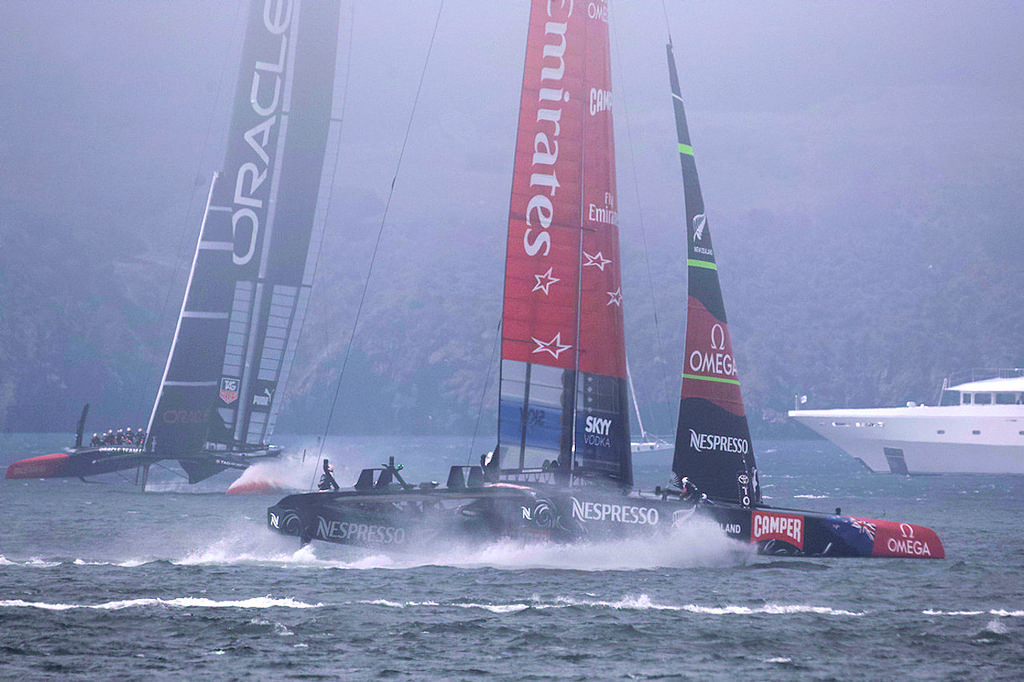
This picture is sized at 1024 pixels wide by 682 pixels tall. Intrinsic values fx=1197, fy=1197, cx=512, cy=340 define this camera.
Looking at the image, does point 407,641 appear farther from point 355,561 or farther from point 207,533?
point 207,533

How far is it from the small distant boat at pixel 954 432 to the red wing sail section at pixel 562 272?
55.8 metres

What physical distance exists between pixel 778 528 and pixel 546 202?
28.0ft

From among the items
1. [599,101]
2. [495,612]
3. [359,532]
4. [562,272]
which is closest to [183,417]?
[359,532]

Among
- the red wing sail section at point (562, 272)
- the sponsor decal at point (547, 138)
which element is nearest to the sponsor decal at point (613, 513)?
the red wing sail section at point (562, 272)

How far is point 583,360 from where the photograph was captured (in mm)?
26109

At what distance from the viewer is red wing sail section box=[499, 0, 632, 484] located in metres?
25.7

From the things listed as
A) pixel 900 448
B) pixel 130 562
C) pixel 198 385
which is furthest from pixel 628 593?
pixel 900 448

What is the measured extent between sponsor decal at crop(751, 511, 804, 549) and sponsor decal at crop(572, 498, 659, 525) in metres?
2.47

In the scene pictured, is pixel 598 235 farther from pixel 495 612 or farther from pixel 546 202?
pixel 495 612

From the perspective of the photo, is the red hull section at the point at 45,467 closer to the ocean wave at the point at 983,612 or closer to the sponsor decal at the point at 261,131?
the sponsor decal at the point at 261,131

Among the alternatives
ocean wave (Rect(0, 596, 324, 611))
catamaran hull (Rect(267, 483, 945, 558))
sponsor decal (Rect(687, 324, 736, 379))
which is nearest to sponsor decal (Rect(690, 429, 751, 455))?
sponsor decal (Rect(687, 324, 736, 379))

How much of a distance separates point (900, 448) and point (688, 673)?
6763 cm

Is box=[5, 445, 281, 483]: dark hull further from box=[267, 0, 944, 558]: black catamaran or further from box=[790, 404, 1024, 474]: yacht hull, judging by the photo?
box=[790, 404, 1024, 474]: yacht hull

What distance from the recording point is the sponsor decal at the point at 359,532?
918 inches
